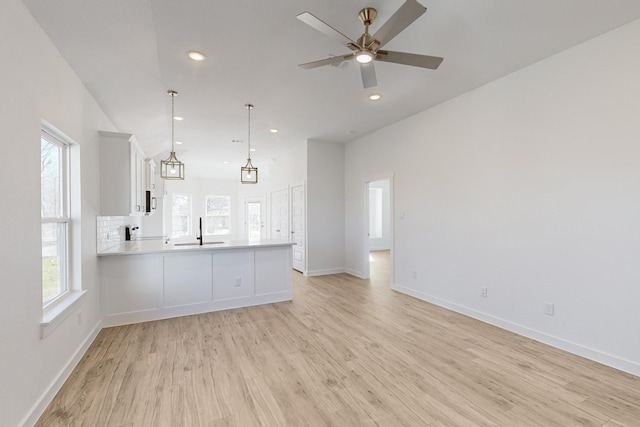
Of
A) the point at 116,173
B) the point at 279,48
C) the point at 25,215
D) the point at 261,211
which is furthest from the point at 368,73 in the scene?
the point at 261,211

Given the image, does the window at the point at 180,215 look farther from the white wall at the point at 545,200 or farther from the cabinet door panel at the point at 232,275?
the white wall at the point at 545,200

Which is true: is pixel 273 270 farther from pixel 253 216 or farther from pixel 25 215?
pixel 253 216

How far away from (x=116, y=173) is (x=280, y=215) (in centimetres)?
443

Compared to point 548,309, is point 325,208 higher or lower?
higher

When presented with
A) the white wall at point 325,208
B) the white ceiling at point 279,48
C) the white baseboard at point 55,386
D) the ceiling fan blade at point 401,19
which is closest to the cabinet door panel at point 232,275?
the white baseboard at point 55,386

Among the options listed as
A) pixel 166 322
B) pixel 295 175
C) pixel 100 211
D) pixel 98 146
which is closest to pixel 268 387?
pixel 166 322

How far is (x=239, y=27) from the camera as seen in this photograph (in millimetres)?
2410

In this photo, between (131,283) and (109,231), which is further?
(109,231)

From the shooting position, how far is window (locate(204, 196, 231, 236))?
10.2 meters

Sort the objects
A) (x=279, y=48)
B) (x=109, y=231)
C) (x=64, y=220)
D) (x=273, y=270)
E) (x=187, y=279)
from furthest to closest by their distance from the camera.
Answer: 1. (x=273, y=270)
2. (x=109, y=231)
3. (x=187, y=279)
4. (x=279, y=48)
5. (x=64, y=220)


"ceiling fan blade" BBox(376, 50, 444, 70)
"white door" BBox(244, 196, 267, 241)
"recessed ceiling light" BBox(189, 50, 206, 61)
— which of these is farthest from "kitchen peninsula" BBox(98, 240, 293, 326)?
"white door" BBox(244, 196, 267, 241)

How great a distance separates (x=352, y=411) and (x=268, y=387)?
696 millimetres

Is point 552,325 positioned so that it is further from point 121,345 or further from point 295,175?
point 295,175

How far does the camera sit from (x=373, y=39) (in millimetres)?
2076
